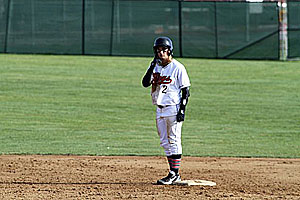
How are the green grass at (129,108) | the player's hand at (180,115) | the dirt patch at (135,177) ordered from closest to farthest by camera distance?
the dirt patch at (135,177) < the player's hand at (180,115) < the green grass at (129,108)

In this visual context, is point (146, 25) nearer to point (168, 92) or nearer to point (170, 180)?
point (168, 92)

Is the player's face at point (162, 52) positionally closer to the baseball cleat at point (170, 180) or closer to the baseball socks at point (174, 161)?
the baseball socks at point (174, 161)

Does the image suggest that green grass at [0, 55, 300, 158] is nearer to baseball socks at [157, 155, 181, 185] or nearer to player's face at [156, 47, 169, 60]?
baseball socks at [157, 155, 181, 185]

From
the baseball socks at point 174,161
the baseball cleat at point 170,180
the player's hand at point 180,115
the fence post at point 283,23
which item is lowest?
the baseball cleat at point 170,180

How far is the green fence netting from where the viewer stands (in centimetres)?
2633

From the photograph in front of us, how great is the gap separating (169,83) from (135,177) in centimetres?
174

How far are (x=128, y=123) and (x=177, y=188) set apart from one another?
7.20 m

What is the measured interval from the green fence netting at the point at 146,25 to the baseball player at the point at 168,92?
61.0 ft

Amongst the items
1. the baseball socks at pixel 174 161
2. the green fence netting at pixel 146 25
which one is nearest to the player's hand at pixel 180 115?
the baseball socks at pixel 174 161

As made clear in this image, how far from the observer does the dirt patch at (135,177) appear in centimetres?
745

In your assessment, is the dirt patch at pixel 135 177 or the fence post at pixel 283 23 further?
the fence post at pixel 283 23

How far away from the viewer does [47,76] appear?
72.9 feet

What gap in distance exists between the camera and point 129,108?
1697cm

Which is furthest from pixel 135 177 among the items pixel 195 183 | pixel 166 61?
pixel 166 61
